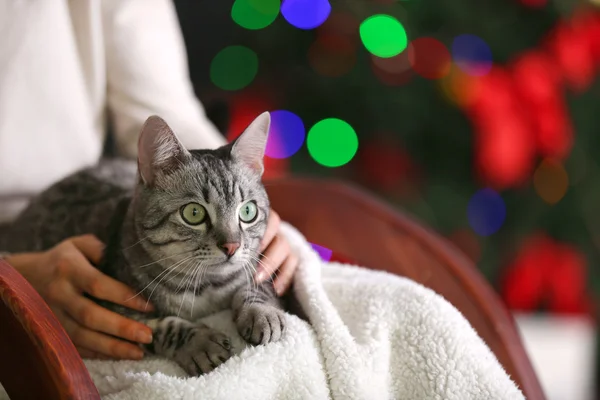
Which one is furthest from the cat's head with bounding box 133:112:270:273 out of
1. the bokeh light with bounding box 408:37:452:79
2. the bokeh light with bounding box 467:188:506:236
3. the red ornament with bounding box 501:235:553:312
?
the red ornament with bounding box 501:235:553:312

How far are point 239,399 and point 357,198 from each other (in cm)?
63

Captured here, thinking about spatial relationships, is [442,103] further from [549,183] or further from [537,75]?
[549,183]

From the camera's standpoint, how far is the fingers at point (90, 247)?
0.87 m

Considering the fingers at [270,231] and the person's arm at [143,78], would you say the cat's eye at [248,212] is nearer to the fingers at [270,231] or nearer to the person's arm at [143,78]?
the fingers at [270,231]

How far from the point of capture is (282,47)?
176cm

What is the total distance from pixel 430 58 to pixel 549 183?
55 cm

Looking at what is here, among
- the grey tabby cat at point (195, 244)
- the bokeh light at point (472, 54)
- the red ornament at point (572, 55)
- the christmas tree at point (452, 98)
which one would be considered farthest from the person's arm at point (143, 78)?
the red ornament at point (572, 55)

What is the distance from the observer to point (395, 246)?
1167 mm

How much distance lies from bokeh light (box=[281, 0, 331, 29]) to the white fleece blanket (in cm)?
106

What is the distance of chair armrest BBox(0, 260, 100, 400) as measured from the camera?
0.56m

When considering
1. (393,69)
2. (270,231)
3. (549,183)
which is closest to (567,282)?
(549,183)

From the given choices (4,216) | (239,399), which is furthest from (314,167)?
(239,399)

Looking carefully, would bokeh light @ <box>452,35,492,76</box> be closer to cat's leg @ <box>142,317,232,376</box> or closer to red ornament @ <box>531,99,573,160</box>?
red ornament @ <box>531,99,573,160</box>

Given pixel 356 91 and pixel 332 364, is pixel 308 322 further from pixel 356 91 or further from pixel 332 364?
pixel 356 91
